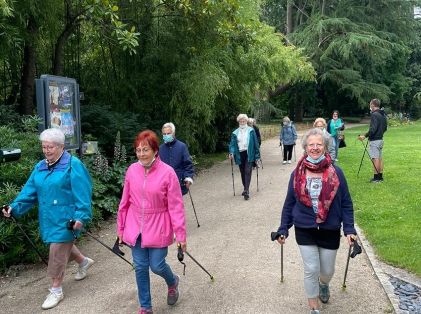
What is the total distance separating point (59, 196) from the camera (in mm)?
4664

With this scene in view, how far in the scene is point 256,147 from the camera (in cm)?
1004

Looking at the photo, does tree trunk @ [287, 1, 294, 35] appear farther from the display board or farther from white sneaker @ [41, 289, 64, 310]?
white sneaker @ [41, 289, 64, 310]

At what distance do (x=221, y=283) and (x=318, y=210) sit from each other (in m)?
1.70

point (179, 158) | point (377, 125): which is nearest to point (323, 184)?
point (179, 158)

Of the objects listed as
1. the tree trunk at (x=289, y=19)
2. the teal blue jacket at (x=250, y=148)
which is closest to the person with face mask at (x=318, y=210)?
the teal blue jacket at (x=250, y=148)

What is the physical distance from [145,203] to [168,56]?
9.17 meters

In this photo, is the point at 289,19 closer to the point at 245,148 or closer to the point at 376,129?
the point at 376,129

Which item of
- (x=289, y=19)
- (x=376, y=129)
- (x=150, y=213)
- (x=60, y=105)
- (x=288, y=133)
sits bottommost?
(x=288, y=133)

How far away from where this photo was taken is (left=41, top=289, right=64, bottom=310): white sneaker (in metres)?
4.78

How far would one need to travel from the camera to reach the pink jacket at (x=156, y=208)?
418 centimetres

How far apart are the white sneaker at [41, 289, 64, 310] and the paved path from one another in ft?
0.22

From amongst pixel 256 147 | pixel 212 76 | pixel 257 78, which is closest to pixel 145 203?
pixel 256 147

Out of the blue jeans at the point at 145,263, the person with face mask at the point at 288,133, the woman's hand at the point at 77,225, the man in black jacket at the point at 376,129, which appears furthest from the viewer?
the person with face mask at the point at 288,133

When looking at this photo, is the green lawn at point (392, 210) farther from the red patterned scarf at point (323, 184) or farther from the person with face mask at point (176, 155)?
the person with face mask at point (176, 155)
